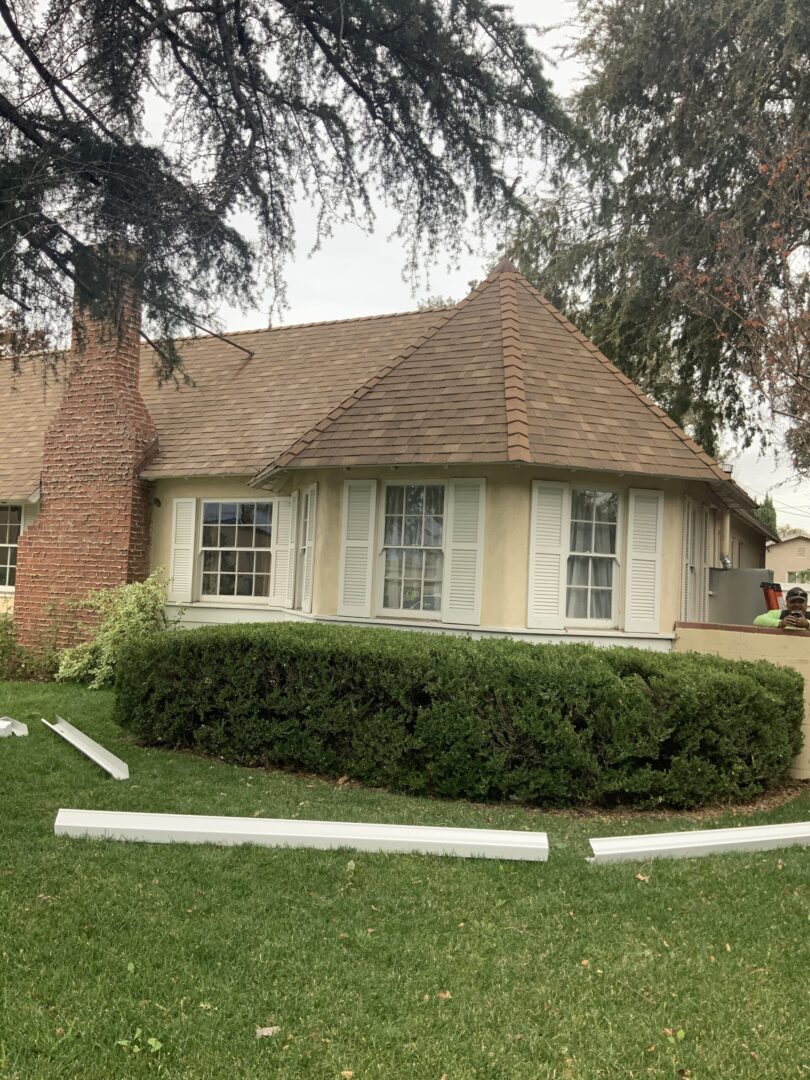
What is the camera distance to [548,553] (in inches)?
419

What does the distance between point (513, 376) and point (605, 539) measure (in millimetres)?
2340

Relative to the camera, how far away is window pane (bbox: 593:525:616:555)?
1101 centimetres

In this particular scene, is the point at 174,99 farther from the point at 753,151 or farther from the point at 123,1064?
the point at 753,151

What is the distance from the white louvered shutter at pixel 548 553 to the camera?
10570 mm

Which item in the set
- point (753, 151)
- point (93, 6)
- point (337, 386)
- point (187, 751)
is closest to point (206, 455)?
point (337, 386)

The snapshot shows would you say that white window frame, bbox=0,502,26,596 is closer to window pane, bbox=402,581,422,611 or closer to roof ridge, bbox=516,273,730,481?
window pane, bbox=402,581,422,611

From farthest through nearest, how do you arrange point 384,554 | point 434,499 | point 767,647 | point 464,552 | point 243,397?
point 243,397 < point 384,554 < point 434,499 < point 464,552 < point 767,647

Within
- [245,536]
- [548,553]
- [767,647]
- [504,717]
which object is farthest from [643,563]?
[245,536]

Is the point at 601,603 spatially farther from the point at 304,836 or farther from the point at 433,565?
the point at 304,836

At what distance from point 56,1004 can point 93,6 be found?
6.49m

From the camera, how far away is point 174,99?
22.6 feet

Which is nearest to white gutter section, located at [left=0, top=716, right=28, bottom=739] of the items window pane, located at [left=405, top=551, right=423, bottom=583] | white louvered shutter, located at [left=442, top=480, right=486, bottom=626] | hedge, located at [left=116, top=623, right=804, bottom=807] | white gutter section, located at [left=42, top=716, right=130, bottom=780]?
white gutter section, located at [left=42, top=716, right=130, bottom=780]

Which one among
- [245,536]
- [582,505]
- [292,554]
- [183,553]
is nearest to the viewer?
[582,505]

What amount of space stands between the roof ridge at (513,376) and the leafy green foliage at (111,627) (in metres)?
6.33
